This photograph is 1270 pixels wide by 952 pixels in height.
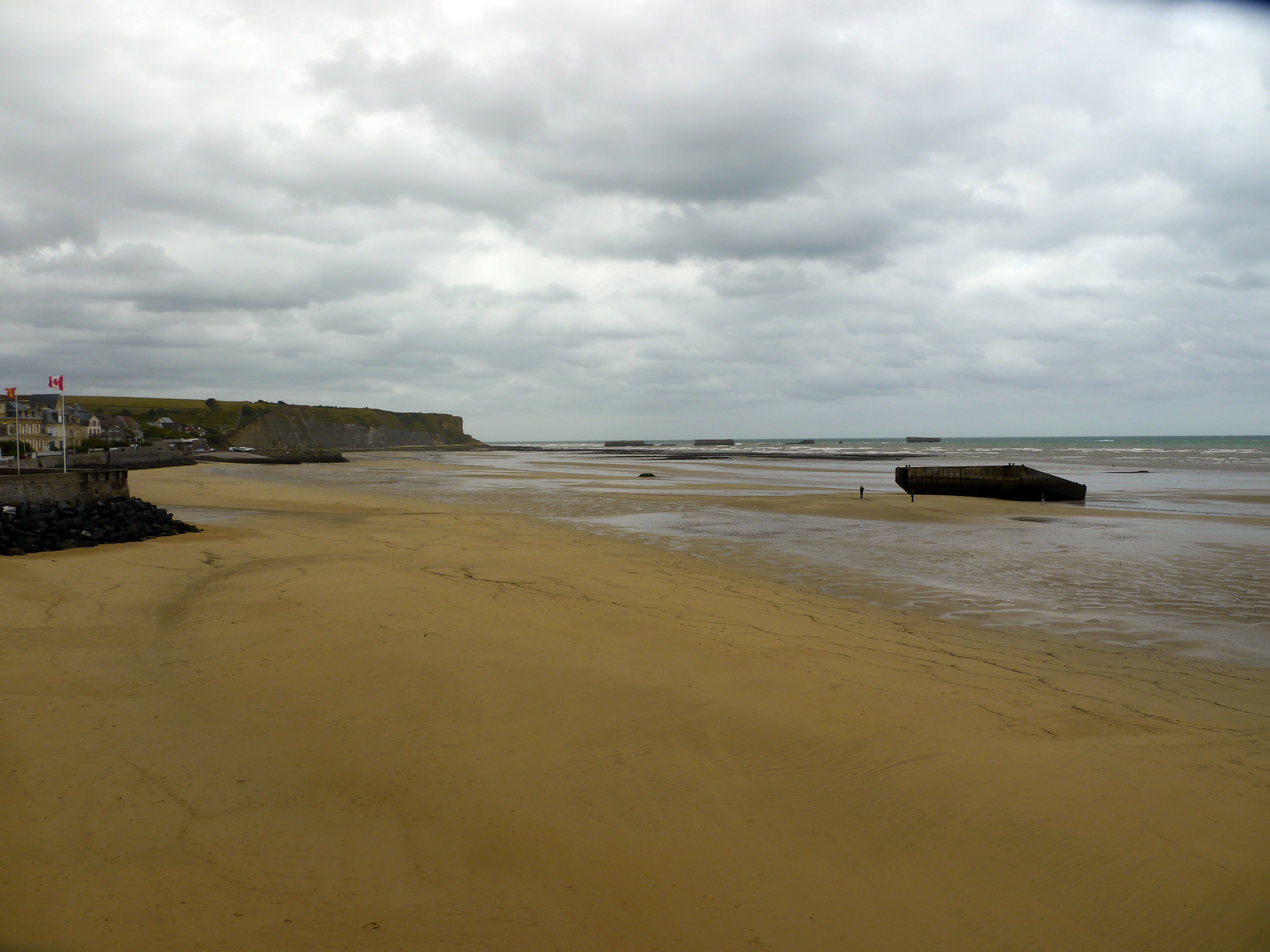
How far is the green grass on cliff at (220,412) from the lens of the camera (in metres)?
146

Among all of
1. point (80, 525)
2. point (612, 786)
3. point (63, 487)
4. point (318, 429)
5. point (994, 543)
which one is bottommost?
point (612, 786)

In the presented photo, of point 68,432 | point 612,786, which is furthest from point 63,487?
point 68,432

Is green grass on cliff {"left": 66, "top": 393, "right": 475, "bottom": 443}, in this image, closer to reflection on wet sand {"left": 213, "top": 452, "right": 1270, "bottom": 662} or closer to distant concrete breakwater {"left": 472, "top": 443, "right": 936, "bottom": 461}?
distant concrete breakwater {"left": 472, "top": 443, "right": 936, "bottom": 461}

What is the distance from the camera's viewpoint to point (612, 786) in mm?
4965

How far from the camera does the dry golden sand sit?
142 inches

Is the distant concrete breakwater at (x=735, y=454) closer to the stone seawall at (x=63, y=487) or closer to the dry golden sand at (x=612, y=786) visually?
the stone seawall at (x=63, y=487)

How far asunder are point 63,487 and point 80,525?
313 cm

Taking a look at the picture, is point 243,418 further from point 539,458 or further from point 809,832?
point 809,832

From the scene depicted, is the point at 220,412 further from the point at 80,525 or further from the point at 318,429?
the point at 80,525

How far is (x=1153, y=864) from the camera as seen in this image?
13.6 feet

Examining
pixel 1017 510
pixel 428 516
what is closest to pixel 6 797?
pixel 428 516

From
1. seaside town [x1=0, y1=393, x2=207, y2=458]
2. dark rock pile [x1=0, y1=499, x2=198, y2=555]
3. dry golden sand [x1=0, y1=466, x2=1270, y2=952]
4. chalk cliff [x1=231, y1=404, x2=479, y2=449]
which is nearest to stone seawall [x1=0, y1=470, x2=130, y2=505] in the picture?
dark rock pile [x1=0, y1=499, x2=198, y2=555]

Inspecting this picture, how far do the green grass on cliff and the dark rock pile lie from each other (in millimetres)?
133036

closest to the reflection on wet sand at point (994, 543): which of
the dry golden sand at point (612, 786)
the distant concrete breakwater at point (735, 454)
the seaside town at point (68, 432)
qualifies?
A: the dry golden sand at point (612, 786)
